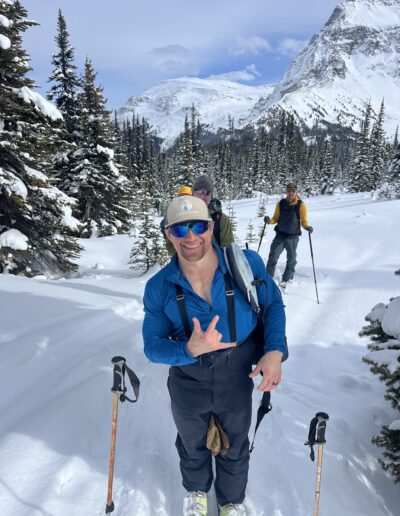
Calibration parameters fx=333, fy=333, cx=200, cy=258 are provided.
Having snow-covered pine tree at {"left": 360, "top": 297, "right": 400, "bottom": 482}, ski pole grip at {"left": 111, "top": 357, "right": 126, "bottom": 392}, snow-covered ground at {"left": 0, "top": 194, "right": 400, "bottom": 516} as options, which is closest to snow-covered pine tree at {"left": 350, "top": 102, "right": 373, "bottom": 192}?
snow-covered ground at {"left": 0, "top": 194, "right": 400, "bottom": 516}

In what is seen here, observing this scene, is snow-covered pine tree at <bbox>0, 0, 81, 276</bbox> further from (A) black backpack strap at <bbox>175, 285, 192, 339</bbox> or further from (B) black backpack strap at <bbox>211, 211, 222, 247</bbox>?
(A) black backpack strap at <bbox>175, 285, 192, 339</bbox>

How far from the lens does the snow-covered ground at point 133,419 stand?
2.77 m

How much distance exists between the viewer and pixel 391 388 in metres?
3.09

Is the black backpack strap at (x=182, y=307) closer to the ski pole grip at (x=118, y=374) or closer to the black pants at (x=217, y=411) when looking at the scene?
the black pants at (x=217, y=411)

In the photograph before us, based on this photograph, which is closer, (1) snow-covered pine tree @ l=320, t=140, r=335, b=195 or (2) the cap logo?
(2) the cap logo

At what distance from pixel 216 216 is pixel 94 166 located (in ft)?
56.2

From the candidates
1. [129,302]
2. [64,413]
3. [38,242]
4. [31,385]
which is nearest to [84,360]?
[31,385]

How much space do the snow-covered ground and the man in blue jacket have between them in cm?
60

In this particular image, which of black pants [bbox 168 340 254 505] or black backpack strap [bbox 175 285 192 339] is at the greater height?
black backpack strap [bbox 175 285 192 339]

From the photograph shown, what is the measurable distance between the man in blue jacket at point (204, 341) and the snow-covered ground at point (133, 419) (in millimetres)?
597

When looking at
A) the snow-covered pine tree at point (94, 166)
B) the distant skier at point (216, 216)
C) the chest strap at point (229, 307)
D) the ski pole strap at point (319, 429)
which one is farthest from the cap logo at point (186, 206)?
the snow-covered pine tree at point (94, 166)

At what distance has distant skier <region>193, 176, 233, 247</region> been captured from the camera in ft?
13.6

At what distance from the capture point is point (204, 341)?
1951 millimetres

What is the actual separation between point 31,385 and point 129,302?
10.2ft
